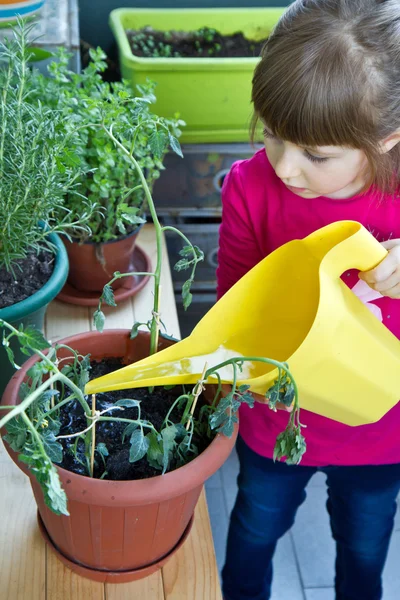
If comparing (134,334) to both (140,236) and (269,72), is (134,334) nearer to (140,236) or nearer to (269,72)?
(269,72)

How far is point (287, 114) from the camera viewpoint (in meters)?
0.73

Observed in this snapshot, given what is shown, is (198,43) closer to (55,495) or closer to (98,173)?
(98,173)

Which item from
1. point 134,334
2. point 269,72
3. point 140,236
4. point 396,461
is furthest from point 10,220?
point 396,461

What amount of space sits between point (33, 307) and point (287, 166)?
401 mm

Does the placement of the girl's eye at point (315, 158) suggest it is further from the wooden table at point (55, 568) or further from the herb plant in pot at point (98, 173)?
→ the wooden table at point (55, 568)

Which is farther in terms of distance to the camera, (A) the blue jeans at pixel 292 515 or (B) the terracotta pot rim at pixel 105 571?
(A) the blue jeans at pixel 292 515

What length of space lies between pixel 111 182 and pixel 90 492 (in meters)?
0.60

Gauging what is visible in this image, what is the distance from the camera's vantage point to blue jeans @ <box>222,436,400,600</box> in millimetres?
1034

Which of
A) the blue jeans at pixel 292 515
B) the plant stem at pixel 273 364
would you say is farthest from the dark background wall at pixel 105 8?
the plant stem at pixel 273 364

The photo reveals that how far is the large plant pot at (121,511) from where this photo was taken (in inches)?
26.2

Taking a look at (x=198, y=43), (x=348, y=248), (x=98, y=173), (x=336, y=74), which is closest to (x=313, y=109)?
(x=336, y=74)

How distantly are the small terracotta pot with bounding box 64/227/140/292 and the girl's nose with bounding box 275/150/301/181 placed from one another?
486 millimetres

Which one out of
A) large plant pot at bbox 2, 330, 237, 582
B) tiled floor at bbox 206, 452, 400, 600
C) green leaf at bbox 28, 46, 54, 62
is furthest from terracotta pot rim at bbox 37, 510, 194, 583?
green leaf at bbox 28, 46, 54, 62

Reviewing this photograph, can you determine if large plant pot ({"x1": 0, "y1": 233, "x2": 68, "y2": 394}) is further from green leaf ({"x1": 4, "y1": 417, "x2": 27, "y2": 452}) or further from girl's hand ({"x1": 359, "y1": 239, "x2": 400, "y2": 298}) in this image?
girl's hand ({"x1": 359, "y1": 239, "x2": 400, "y2": 298})
